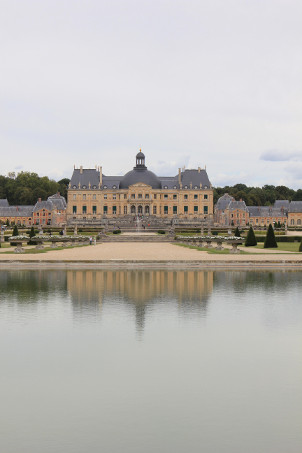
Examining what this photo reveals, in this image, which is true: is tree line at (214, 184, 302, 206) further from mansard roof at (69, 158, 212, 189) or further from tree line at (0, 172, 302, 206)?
mansard roof at (69, 158, 212, 189)

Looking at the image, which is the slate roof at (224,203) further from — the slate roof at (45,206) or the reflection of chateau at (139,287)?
the reflection of chateau at (139,287)

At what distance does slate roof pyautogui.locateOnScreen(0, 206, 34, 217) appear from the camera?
380 feet

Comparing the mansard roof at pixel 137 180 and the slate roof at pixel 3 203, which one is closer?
the mansard roof at pixel 137 180

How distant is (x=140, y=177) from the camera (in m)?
114

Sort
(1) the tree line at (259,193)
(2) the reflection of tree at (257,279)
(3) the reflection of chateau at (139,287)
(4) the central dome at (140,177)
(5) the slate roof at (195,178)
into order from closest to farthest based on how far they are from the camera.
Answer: (3) the reflection of chateau at (139,287) → (2) the reflection of tree at (257,279) → (5) the slate roof at (195,178) → (4) the central dome at (140,177) → (1) the tree line at (259,193)

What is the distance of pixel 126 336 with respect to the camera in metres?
A: 13.0

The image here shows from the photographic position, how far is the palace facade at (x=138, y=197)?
367ft

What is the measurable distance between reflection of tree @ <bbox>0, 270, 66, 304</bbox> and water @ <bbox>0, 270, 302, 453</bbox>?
289mm

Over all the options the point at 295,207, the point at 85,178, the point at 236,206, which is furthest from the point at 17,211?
the point at 295,207

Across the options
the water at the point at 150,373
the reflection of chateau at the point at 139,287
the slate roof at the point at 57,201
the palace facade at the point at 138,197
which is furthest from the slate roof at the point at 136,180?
the water at the point at 150,373

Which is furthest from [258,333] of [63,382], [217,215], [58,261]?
[217,215]

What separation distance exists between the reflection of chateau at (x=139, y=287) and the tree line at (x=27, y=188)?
10126cm

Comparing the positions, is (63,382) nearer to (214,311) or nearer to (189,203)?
(214,311)

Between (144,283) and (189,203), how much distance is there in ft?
300
